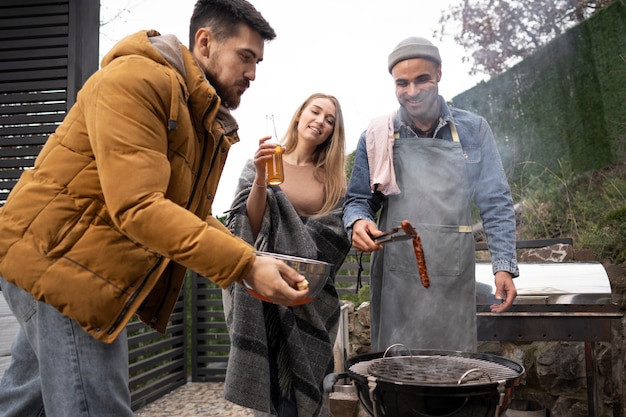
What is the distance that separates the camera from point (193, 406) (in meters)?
4.48

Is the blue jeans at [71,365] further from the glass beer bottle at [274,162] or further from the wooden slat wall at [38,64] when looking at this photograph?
the wooden slat wall at [38,64]

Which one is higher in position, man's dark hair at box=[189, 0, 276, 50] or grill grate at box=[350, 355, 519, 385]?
man's dark hair at box=[189, 0, 276, 50]

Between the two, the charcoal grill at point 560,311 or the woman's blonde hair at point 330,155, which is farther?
the charcoal grill at point 560,311

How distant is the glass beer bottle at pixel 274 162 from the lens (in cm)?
206

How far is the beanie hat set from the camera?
2.07 metres

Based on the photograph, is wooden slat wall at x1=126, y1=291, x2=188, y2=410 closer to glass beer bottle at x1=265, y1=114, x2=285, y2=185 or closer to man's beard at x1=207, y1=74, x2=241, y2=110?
glass beer bottle at x1=265, y1=114, x2=285, y2=185

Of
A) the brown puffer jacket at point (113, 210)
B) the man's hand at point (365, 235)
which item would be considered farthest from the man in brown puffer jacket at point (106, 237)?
the man's hand at point (365, 235)

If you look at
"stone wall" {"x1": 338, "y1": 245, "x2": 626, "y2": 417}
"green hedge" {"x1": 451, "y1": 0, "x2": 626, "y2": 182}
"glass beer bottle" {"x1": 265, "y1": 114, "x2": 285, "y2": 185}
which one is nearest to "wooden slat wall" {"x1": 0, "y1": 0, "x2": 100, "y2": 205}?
"glass beer bottle" {"x1": 265, "y1": 114, "x2": 285, "y2": 185}

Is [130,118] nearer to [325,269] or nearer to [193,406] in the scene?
[325,269]

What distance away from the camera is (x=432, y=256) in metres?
2.06

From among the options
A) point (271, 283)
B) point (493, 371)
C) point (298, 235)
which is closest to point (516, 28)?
point (298, 235)

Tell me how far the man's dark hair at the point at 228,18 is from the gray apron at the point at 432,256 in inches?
35.2

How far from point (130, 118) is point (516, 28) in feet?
15.1

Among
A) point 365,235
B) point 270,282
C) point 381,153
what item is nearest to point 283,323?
point 365,235
